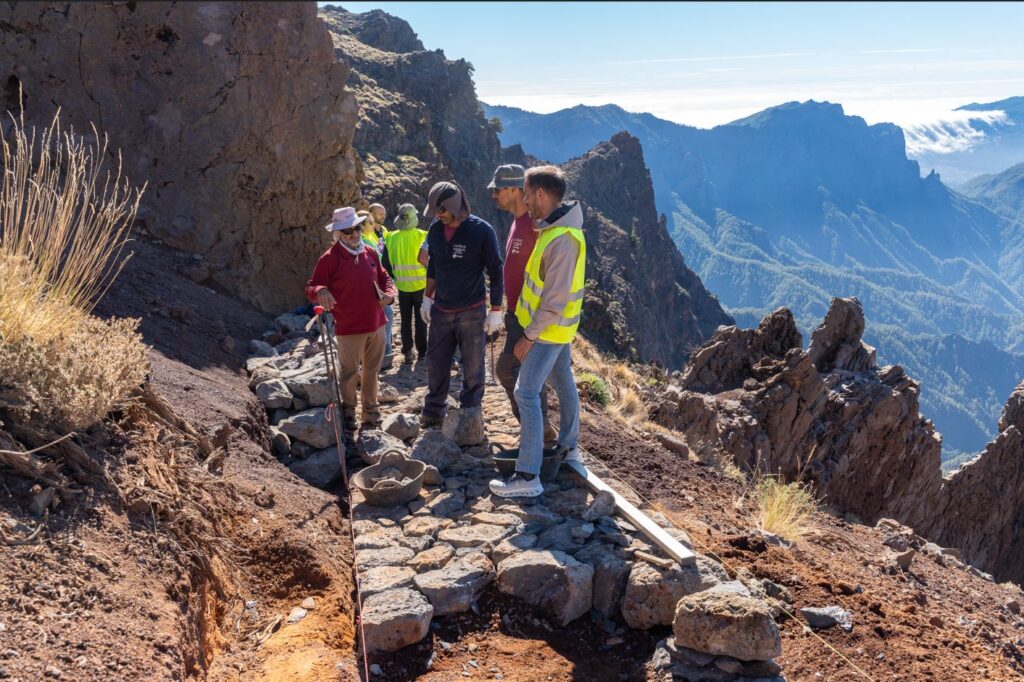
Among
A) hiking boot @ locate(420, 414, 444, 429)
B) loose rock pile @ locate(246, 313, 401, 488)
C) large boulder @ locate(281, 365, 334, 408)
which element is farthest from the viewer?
large boulder @ locate(281, 365, 334, 408)

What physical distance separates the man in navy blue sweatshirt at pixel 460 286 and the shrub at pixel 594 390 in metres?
5.13

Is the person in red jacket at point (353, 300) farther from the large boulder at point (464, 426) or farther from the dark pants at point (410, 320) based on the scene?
the dark pants at point (410, 320)

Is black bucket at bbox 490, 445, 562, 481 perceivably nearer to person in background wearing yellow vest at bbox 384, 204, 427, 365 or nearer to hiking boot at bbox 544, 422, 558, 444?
hiking boot at bbox 544, 422, 558, 444

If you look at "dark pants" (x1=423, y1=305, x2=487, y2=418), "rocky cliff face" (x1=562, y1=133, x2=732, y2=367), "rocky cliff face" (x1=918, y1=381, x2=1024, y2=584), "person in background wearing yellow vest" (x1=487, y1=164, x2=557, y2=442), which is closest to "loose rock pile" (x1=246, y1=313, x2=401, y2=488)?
"dark pants" (x1=423, y1=305, x2=487, y2=418)

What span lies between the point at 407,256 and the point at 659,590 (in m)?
5.79

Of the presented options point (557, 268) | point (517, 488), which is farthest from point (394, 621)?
point (557, 268)

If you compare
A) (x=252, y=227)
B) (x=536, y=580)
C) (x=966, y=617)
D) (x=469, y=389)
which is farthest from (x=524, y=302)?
(x=252, y=227)

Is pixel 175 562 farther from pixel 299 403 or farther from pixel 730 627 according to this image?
pixel 299 403

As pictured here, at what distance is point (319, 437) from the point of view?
266 inches

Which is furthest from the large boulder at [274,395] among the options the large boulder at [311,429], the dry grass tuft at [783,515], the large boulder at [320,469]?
the dry grass tuft at [783,515]

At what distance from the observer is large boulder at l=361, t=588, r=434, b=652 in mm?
Result: 4055

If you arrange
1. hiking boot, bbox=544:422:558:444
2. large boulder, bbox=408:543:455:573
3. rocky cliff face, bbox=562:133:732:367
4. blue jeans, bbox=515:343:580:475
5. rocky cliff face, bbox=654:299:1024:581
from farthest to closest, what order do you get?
rocky cliff face, bbox=562:133:732:367
rocky cliff face, bbox=654:299:1024:581
hiking boot, bbox=544:422:558:444
blue jeans, bbox=515:343:580:475
large boulder, bbox=408:543:455:573

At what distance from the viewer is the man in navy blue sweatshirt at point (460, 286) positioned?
618 cm

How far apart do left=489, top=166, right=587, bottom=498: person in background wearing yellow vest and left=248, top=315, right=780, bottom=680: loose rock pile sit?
313 millimetres
